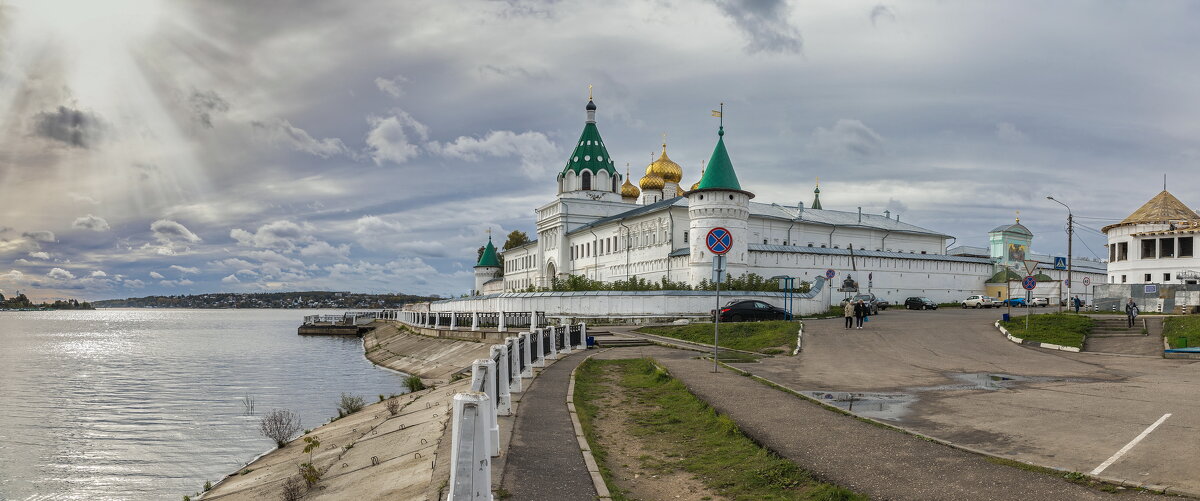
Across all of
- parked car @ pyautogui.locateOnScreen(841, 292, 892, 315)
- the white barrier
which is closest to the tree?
parked car @ pyautogui.locateOnScreen(841, 292, 892, 315)

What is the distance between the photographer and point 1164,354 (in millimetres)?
21281

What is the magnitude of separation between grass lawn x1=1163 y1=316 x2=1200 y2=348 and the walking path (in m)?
18.9

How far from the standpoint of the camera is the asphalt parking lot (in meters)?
8.62

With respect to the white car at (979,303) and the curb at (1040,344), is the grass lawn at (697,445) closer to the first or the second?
the curb at (1040,344)

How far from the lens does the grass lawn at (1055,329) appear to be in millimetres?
25016

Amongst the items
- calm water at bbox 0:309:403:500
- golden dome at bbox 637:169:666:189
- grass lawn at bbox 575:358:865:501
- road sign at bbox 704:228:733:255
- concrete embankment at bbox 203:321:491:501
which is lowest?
calm water at bbox 0:309:403:500

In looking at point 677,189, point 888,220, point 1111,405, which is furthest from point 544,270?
point 1111,405

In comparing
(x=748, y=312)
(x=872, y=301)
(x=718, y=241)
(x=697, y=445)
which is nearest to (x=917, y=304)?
(x=872, y=301)

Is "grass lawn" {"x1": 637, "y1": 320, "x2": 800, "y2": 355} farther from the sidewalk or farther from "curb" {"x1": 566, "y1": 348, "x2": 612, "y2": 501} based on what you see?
the sidewalk

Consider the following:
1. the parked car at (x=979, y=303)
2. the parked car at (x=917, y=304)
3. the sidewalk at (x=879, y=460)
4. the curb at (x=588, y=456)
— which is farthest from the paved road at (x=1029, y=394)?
the parked car at (x=979, y=303)

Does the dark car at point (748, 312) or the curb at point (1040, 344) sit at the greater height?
the dark car at point (748, 312)

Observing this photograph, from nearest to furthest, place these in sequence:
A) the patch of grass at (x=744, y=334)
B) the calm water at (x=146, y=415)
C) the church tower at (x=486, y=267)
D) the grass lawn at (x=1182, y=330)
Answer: the calm water at (x=146, y=415) → the grass lawn at (x=1182, y=330) → the patch of grass at (x=744, y=334) → the church tower at (x=486, y=267)

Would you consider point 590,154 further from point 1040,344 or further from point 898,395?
point 898,395

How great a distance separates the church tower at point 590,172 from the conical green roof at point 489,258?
30.6 meters
